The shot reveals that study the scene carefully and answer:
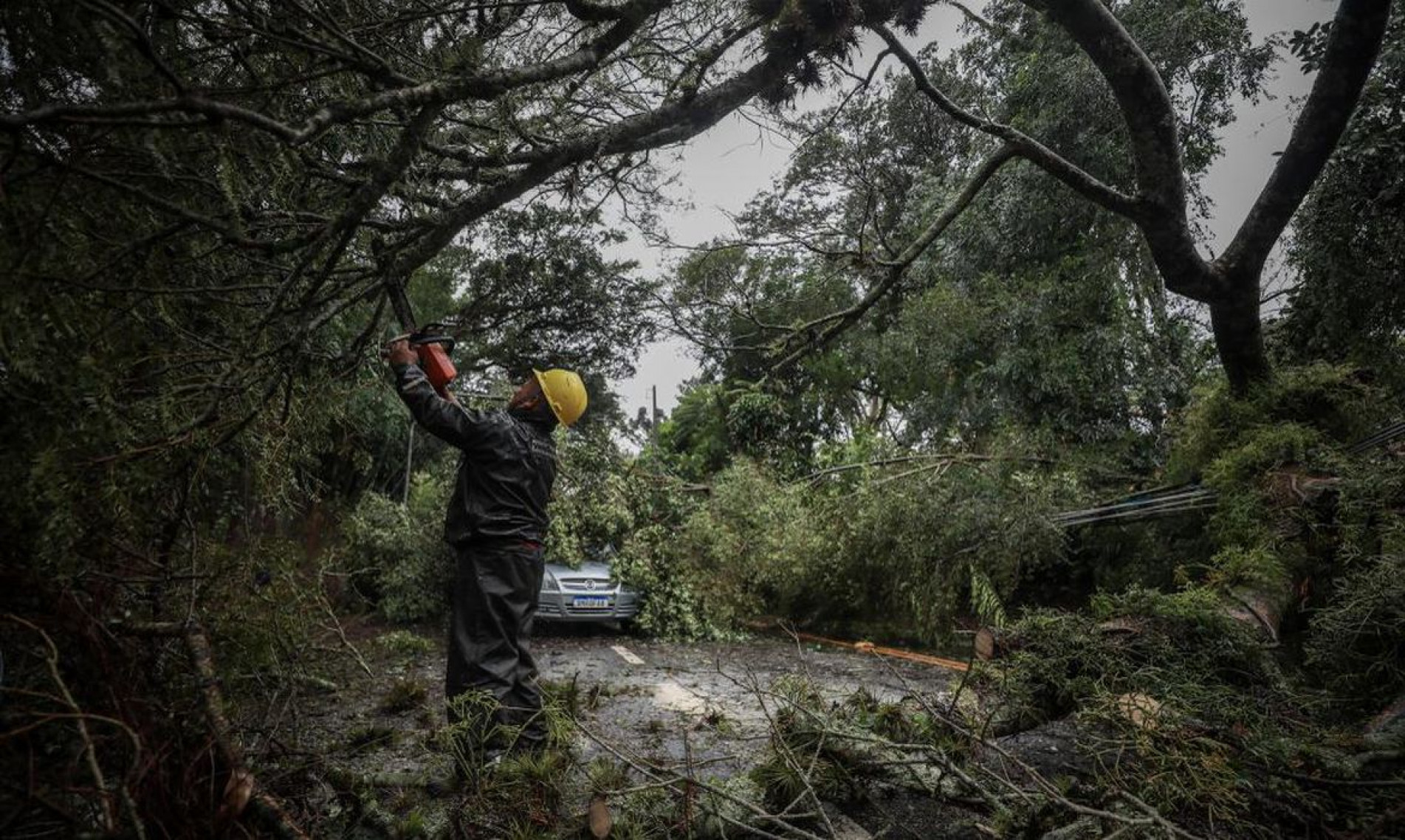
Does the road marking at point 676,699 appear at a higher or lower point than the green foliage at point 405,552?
lower

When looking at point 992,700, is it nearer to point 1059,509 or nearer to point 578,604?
point 1059,509

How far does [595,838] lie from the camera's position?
2430mm

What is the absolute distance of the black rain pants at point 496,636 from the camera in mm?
3250

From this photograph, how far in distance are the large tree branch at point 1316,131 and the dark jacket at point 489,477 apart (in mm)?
5745

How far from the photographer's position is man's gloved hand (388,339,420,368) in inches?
124

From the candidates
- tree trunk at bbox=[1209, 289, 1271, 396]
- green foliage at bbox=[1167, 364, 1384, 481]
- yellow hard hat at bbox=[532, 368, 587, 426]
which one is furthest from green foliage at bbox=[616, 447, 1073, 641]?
yellow hard hat at bbox=[532, 368, 587, 426]

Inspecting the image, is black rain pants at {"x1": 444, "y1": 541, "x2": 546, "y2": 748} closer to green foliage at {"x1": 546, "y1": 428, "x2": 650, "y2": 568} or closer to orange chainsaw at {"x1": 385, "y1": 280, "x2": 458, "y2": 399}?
orange chainsaw at {"x1": 385, "y1": 280, "x2": 458, "y2": 399}

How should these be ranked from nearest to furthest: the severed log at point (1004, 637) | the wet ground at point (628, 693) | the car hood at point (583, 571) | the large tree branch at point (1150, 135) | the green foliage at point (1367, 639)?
the green foliage at point (1367, 639), the severed log at point (1004, 637), the wet ground at point (628, 693), the large tree branch at point (1150, 135), the car hood at point (583, 571)

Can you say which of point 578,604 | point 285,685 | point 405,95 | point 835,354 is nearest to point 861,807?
point 285,685

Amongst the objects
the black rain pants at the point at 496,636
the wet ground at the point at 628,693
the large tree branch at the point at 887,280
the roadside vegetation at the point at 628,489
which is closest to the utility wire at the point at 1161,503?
the roadside vegetation at the point at 628,489

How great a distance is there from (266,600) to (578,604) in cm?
566

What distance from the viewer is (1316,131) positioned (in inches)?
188

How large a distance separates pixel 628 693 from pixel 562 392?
281cm

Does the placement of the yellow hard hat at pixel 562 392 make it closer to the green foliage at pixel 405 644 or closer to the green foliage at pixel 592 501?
the green foliage at pixel 405 644
